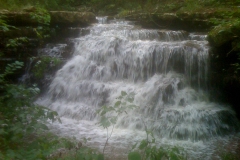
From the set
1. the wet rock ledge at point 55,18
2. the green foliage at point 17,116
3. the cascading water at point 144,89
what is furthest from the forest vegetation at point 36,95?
the cascading water at point 144,89

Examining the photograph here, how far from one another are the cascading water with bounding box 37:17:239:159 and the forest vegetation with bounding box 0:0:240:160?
2.74ft

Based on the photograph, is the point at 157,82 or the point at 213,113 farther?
the point at 157,82

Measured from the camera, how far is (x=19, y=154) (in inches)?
117

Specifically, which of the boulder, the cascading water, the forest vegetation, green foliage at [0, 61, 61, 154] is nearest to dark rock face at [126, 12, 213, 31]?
the forest vegetation

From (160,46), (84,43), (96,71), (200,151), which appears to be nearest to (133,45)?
(160,46)

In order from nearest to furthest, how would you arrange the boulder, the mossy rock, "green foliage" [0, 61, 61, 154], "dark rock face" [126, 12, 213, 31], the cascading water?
"green foliage" [0, 61, 61, 154], the cascading water, the mossy rock, "dark rock face" [126, 12, 213, 31], the boulder

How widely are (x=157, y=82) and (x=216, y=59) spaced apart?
191 centimetres

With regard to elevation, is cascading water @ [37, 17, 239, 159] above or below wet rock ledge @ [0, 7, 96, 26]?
below

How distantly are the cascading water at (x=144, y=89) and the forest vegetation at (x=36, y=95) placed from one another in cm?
83

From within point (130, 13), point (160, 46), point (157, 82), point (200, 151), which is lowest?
point (200, 151)

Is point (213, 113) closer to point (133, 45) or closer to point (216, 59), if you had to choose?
point (216, 59)

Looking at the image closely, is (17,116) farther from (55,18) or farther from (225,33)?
(55,18)

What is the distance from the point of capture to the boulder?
10296mm

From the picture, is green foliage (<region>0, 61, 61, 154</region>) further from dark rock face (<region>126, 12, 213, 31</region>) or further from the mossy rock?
dark rock face (<region>126, 12, 213, 31</region>)
